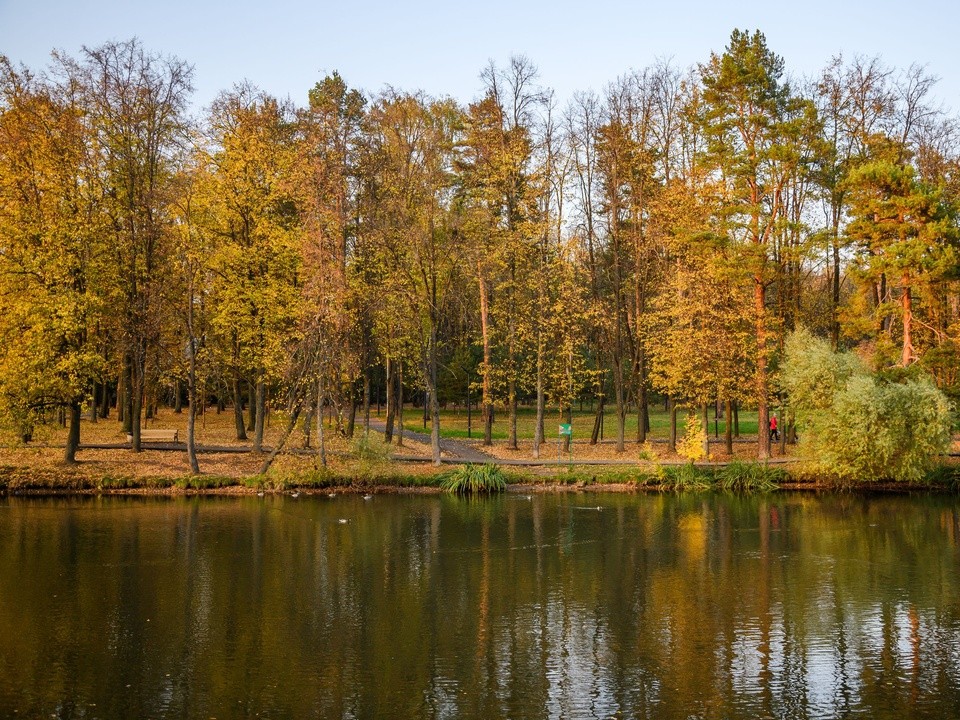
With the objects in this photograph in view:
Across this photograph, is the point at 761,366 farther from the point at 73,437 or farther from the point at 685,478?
the point at 73,437

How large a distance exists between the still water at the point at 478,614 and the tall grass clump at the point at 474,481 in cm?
487

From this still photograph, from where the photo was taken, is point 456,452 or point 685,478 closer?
point 685,478

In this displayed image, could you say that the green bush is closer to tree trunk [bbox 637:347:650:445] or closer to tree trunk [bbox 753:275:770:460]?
tree trunk [bbox 753:275:770:460]

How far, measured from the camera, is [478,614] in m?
18.1

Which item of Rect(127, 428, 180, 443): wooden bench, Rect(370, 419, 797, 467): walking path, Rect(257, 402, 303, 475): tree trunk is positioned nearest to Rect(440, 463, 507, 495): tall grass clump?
Rect(370, 419, 797, 467): walking path

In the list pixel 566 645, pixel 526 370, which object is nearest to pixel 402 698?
pixel 566 645

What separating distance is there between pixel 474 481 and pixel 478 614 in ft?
55.9

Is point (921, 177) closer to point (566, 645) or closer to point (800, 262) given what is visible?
point (800, 262)

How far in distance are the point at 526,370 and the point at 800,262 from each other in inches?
509

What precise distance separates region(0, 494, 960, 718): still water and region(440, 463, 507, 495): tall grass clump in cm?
487

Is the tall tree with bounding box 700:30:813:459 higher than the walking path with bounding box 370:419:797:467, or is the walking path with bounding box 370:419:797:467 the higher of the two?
the tall tree with bounding box 700:30:813:459

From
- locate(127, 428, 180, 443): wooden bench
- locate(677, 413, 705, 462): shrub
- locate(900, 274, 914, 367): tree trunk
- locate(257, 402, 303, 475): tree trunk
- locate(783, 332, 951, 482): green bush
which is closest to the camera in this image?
locate(783, 332, 951, 482): green bush

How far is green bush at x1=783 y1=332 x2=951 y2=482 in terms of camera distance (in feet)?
110

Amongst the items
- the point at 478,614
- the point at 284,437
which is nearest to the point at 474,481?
the point at 284,437
